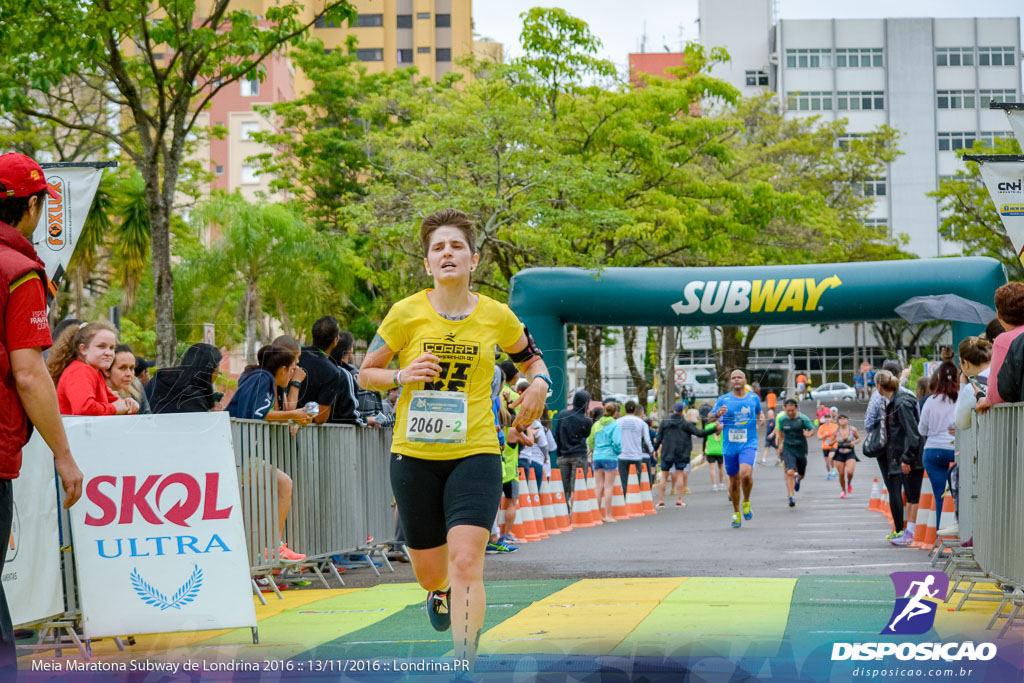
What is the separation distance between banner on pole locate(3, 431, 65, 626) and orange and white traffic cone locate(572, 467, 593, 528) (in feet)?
38.7

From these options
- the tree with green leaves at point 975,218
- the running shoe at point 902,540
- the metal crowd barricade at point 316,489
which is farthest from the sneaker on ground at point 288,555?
the tree with green leaves at point 975,218

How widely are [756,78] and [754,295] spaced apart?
6155 centimetres

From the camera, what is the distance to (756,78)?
80062mm

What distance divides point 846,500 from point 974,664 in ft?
56.7

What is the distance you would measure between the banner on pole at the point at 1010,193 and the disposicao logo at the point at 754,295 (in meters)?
11.2

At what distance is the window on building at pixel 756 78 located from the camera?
7994 centimetres

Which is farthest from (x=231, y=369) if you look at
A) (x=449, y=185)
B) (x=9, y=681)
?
(x=9, y=681)

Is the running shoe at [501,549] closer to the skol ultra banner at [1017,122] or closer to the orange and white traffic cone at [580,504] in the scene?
the orange and white traffic cone at [580,504]

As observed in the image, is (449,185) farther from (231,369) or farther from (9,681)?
(231,369)

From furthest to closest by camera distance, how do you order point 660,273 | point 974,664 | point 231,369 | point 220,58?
point 231,369
point 660,273
point 220,58
point 974,664

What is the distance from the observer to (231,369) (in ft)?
209

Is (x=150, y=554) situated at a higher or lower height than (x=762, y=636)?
higher

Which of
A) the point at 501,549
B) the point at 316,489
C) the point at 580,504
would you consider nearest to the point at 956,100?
the point at 580,504

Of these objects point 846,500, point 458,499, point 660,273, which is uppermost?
point 660,273
